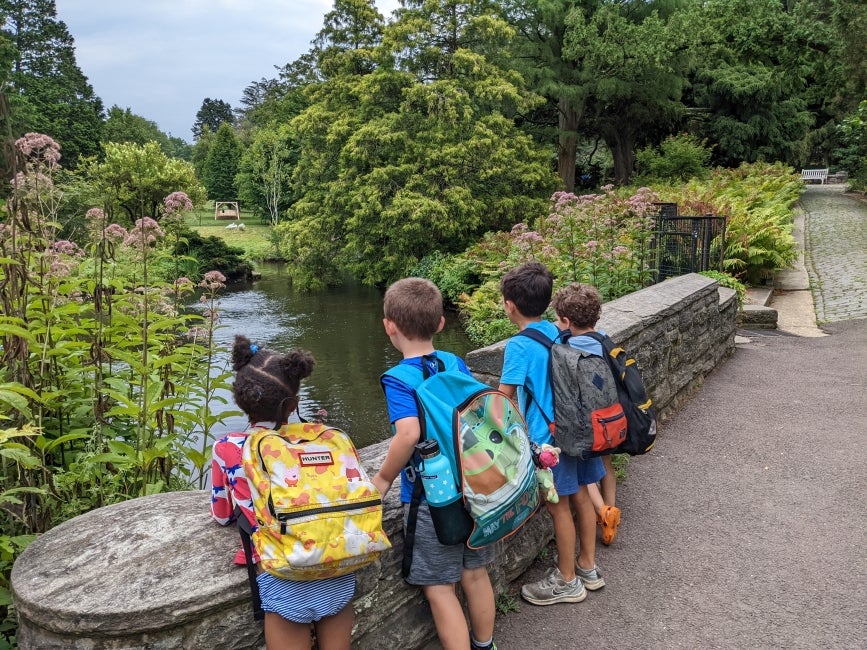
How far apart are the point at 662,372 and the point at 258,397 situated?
14.3 ft

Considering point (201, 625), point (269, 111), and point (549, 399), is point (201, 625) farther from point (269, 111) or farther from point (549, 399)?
point (269, 111)

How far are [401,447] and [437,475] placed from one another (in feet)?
0.50

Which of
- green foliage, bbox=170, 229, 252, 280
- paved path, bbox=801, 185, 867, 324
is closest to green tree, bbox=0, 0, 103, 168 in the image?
green foliage, bbox=170, 229, 252, 280

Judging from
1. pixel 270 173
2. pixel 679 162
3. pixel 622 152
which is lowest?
pixel 679 162

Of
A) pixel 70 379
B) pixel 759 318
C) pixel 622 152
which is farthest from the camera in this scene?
pixel 622 152

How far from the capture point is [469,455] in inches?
89.6

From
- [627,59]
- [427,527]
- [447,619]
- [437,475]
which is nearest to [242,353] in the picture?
[437,475]

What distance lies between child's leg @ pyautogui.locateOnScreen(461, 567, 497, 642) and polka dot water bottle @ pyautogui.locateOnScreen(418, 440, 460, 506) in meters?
0.43

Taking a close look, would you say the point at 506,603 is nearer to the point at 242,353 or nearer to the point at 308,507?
the point at 308,507

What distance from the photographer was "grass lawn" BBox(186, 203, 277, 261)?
37812 millimetres

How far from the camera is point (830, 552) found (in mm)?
3656

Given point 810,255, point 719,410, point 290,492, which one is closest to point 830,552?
point 719,410

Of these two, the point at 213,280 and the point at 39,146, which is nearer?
the point at 39,146

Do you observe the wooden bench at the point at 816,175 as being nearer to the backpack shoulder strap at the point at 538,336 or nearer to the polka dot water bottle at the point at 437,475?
the backpack shoulder strap at the point at 538,336
